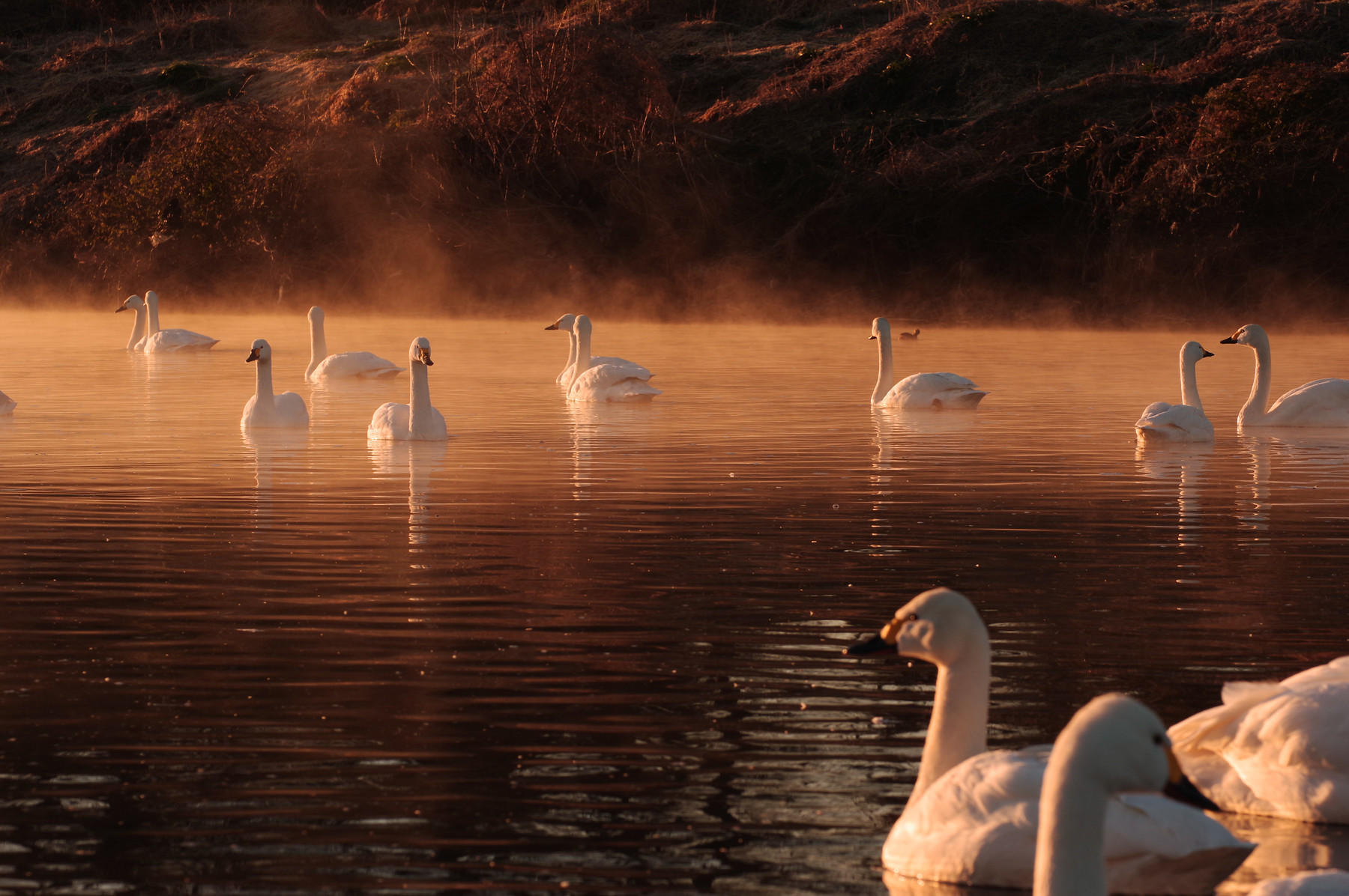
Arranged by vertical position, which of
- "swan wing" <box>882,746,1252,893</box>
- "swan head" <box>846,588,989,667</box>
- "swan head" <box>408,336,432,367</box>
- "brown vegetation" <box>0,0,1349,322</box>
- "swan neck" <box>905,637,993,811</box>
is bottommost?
"swan wing" <box>882,746,1252,893</box>

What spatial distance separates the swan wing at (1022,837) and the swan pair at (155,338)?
2332 cm

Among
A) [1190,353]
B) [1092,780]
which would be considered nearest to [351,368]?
[1190,353]

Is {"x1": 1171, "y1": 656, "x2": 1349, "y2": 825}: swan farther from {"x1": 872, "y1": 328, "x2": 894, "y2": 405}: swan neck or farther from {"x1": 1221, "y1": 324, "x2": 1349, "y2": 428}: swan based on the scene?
{"x1": 872, "y1": 328, "x2": 894, "y2": 405}: swan neck

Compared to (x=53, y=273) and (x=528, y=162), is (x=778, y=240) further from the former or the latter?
(x=53, y=273)

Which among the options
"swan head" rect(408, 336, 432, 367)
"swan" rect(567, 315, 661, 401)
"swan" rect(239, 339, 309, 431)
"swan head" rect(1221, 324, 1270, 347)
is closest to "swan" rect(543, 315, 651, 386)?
"swan" rect(567, 315, 661, 401)

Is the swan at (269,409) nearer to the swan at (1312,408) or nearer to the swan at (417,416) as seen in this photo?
the swan at (417,416)

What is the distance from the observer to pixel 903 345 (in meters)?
28.8

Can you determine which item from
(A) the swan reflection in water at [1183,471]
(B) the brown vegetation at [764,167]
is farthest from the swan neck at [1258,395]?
(B) the brown vegetation at [764,167]

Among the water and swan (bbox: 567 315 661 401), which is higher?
swan (bbox: 567 315 661 401)

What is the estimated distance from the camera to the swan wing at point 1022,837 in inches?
185

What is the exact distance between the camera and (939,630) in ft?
17.0

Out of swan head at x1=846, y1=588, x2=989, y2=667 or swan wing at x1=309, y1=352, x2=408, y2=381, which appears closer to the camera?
swan head at x1=846, y1=588, x2=989, y2=667

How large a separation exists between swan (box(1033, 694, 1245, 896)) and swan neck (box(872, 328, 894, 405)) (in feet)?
49.8

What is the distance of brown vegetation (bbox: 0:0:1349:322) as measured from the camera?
107ft
